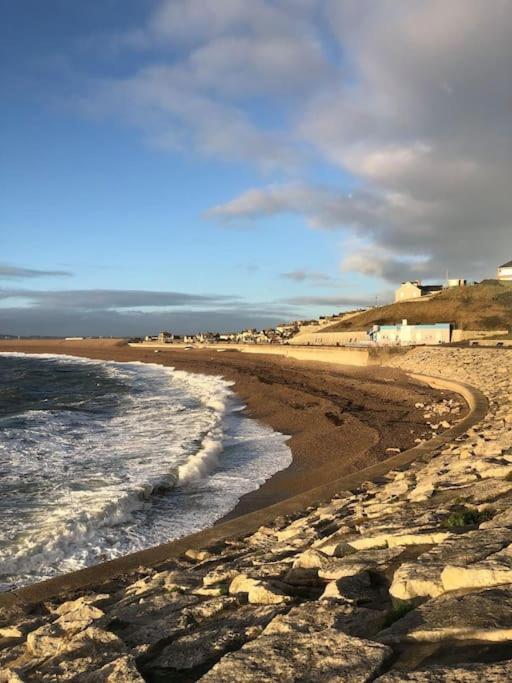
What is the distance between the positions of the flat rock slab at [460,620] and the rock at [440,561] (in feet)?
0.72

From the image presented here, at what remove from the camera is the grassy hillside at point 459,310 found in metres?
68.1

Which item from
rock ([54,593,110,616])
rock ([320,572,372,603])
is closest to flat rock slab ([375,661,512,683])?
rock ([320,572,372,603])

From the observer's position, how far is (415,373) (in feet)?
110

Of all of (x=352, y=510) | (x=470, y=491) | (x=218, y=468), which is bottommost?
(x=218, y=468)

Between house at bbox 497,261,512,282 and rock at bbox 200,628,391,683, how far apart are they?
290ft

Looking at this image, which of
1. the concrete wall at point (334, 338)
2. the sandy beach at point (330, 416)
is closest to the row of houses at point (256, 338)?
the concrete wall at point (334, 338)

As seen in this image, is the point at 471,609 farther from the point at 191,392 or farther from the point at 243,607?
the point at 191,392

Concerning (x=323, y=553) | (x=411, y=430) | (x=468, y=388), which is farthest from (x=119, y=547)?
(x=468, y=388)

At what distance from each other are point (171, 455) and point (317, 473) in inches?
174

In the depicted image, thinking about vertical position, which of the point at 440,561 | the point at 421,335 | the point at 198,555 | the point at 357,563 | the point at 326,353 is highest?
the point at 421,335

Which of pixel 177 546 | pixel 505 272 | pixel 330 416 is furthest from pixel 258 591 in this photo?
pixel 505 272

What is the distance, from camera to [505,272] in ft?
278

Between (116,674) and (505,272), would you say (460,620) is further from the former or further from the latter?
(505,272)

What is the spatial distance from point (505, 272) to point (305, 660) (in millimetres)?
90423
